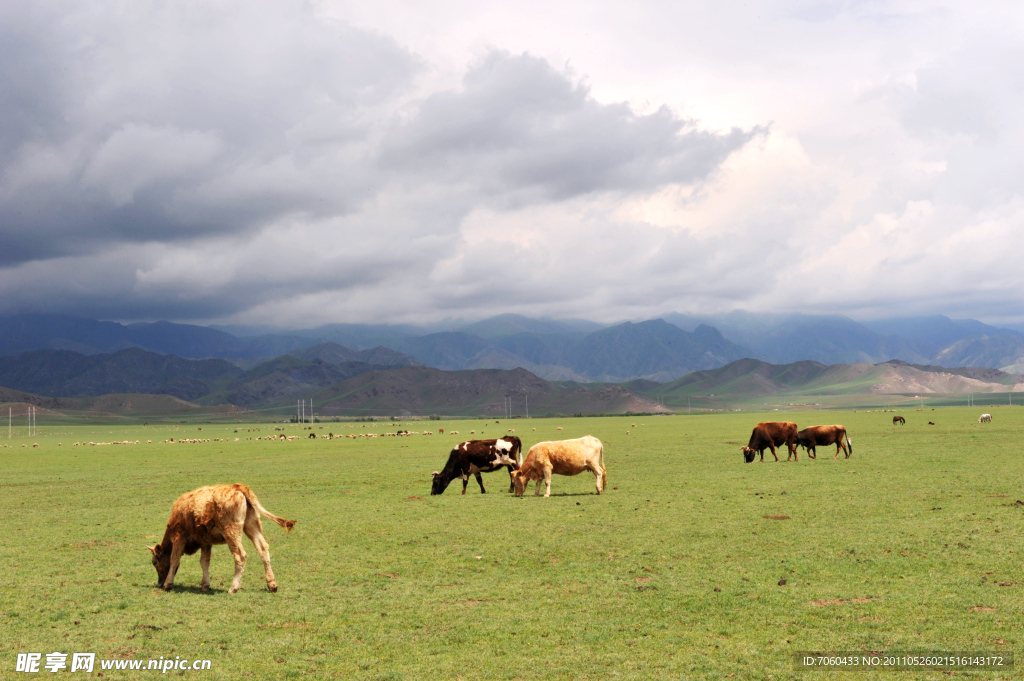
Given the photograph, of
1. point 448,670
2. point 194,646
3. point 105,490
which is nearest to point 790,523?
point 448,670

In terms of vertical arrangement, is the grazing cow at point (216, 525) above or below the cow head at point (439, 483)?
above

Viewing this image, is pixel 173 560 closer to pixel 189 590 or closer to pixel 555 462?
pixel 189 590

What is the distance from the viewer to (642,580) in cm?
1424

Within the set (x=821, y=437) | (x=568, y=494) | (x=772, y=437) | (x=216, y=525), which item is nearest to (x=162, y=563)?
(x=216, y=525)

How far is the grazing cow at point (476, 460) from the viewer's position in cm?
2908

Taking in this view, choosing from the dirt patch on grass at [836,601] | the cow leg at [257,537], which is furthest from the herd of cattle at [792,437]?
the cow leg at [257,537]

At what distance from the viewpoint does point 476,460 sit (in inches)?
1151

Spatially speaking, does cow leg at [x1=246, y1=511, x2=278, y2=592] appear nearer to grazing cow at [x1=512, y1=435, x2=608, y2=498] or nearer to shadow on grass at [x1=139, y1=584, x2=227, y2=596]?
shadow on grass at [x1=139, y1=584, x2=227, y2=596]

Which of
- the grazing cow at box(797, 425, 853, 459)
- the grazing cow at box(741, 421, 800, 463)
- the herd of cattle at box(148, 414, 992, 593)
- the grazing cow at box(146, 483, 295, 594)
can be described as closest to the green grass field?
the grazing cow at box(146, 483, 295, 594)

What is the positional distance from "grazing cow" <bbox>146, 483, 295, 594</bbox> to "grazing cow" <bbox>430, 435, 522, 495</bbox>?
14997 millimetres

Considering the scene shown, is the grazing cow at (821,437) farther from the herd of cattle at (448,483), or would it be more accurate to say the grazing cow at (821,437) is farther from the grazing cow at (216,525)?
the grazing cow at (216,525)

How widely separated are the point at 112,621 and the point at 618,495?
1773cm

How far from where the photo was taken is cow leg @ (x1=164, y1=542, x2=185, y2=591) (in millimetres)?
13898

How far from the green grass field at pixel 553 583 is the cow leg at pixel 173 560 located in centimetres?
20
